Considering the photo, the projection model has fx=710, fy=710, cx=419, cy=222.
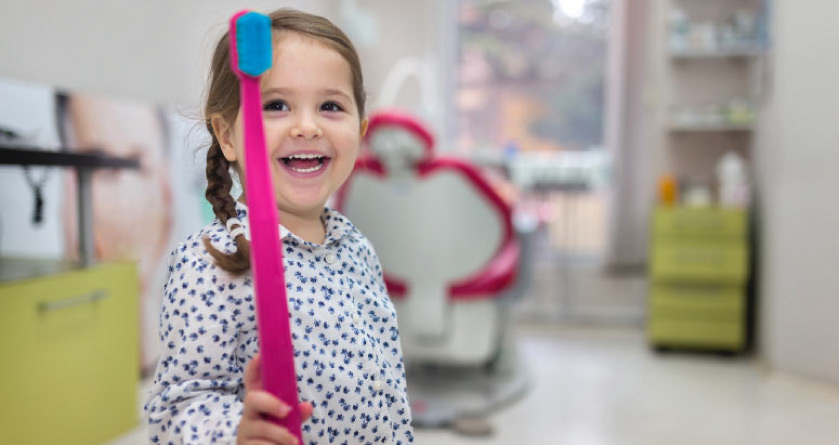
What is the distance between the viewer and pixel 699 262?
3.58 m

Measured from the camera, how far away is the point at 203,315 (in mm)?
736

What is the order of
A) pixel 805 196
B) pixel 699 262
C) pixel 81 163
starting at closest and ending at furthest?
1. pixel 81 163
2. pixel 805 196
3. pixel 699 262

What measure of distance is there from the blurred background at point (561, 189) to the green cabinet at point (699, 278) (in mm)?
10

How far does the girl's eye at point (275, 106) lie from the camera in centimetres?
77

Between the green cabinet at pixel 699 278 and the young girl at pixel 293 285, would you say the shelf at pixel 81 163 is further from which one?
the green cabinet at pixel 699 278

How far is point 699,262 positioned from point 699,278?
8 centimetres

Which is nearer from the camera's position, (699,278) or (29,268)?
(29,268)

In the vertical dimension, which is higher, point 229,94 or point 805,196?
point 229,94

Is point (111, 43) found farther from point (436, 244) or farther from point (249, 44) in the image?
point (249, 44)

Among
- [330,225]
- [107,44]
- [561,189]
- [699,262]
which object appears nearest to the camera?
[330,225]

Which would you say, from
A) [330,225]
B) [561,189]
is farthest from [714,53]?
[330,225]

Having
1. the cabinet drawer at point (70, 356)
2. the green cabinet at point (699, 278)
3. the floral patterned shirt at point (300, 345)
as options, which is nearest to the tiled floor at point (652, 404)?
the green cabinet at point (699, 278)

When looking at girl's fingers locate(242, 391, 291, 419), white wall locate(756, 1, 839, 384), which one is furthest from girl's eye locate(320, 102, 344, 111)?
white wall locate(756, 1, 839, 384)

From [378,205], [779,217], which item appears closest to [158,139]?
[378,205]
